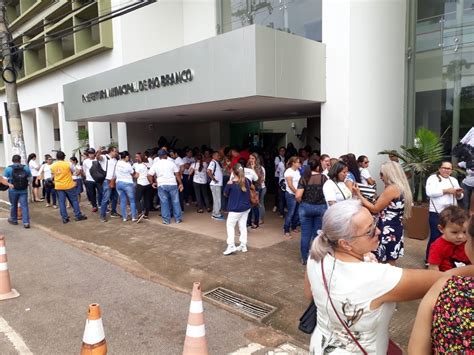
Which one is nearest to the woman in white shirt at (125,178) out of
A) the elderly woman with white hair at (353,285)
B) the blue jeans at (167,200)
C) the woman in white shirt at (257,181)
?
the blue jeans at (167,200)

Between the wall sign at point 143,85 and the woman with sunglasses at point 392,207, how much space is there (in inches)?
181

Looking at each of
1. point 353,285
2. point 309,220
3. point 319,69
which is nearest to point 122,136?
point 319,69

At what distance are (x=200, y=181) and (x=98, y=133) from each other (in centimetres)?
611

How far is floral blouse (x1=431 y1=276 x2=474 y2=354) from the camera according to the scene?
1.33 meters

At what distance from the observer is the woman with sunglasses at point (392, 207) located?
4230 millimetres

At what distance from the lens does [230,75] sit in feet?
22.0

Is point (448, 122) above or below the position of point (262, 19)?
below

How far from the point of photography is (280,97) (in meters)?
6.80

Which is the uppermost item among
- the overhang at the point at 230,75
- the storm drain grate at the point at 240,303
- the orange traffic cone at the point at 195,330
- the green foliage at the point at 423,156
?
the overhang at the point at 230,75

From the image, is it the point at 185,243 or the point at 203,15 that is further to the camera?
the point at 203,15

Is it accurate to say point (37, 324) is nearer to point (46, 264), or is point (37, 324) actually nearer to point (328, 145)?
point (46, 264)

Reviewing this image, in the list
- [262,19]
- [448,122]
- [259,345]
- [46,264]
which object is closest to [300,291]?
[259,345]

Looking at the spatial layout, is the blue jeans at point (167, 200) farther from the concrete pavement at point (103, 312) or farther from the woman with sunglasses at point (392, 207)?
the woman with sunglasses at point (392, 207)

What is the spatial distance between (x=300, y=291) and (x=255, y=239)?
98.7 inches
